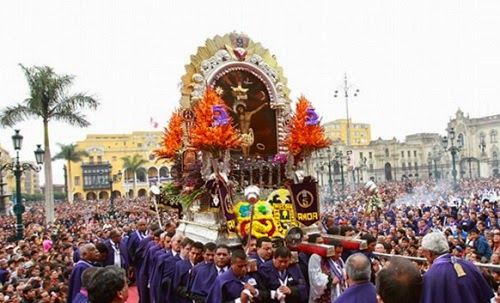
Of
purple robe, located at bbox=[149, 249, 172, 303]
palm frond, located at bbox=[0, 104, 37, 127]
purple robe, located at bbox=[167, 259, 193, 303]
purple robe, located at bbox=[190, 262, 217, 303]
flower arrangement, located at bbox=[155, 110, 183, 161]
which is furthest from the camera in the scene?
palm frond, located at bbox=[0, 104, 37, 127]

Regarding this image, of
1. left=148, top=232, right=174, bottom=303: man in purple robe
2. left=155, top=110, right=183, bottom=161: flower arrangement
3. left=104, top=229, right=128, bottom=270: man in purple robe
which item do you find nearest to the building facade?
left=155, top=110, right=183, bottom=161: flower arrangement

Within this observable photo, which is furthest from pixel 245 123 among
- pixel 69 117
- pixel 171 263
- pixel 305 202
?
pixel 69 117

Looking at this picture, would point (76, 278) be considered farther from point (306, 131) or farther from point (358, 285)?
point (306, 131)

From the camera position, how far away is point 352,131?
99250mm

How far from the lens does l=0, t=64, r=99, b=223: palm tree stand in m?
22.5

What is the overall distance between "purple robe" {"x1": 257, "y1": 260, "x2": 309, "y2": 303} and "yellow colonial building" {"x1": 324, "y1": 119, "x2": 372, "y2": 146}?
8731 centimetres

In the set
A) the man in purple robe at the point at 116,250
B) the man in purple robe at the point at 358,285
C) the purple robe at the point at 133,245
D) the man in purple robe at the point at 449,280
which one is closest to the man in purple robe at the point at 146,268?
the man in purple robe at the point at 116,250

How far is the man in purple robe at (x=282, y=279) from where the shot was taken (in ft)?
19.0

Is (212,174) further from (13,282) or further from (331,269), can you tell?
(13,282)

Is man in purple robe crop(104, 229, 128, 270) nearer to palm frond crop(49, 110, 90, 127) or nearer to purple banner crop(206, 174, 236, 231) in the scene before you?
purple banner crop(206, 174, 236, 231)

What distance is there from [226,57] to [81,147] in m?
69.5

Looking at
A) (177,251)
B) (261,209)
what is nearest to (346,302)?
(177,251)

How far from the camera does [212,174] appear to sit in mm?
9664

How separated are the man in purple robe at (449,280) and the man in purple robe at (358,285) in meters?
0.47
